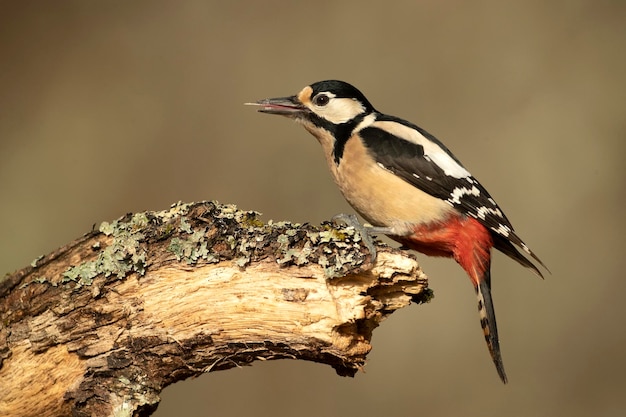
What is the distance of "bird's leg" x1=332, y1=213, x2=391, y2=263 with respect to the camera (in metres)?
2.08

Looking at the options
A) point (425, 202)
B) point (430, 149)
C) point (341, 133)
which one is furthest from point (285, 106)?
point (425, 202)

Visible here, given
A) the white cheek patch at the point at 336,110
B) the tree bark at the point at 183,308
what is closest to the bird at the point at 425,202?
the white cheek patch at the point at 336,110

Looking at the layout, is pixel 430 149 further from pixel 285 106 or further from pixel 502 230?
pixel 285 106

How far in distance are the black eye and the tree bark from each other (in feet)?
2.93

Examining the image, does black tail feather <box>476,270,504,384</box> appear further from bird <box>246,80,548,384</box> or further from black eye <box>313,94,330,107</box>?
black eye <box>313,94,330,107</box>

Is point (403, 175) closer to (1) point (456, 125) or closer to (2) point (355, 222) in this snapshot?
(2) point (355, 222)

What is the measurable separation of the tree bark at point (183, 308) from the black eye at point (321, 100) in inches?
35.1

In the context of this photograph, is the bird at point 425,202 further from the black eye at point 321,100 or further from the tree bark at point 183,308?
the tree bark at point 183,308

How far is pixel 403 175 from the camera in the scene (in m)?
2.65

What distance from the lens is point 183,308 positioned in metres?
2.07

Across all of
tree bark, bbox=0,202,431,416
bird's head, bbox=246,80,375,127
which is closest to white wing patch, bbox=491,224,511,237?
tree bark, bbox=0,202,431,416

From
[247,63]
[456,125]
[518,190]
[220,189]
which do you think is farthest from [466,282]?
[247,63]

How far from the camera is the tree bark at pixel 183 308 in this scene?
2039 mm

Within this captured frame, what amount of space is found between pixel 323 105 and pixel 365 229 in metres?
0.93
